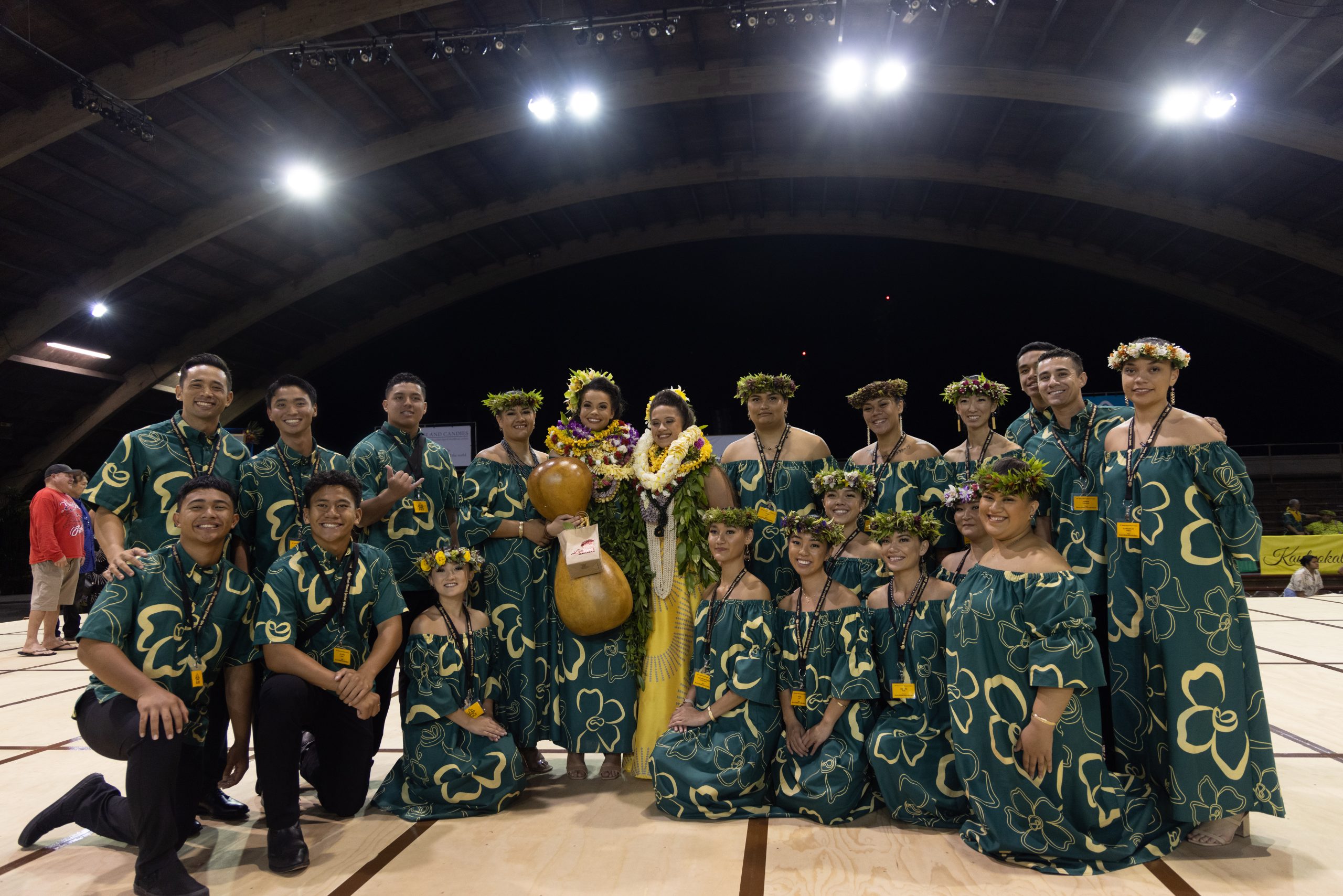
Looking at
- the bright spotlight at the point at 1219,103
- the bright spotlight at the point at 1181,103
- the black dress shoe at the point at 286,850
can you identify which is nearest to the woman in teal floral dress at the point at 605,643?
the black dress shoe at the point at 286,850

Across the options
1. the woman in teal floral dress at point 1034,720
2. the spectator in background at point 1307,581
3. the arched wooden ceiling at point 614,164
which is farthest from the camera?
the spectator in background at point 1307,581

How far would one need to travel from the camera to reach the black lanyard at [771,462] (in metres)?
3.85

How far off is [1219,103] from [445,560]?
1090 centimetres

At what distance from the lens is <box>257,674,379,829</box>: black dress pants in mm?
2887

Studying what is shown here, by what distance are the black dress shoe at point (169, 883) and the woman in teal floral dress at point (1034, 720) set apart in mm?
2541

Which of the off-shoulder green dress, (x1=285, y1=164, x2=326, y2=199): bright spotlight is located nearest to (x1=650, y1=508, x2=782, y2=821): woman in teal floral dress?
the off-shoulder green dress

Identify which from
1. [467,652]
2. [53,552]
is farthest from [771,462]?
[53,552]

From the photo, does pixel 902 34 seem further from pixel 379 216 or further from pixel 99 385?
pixel 99 385

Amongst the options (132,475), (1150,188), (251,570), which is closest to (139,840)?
(251,570)

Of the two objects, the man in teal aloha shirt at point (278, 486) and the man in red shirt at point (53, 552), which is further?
the man in red shirt at point (53, 552)

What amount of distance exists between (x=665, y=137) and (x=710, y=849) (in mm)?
11756

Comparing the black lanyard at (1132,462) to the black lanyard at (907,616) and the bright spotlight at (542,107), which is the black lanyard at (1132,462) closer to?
the black lanyard at (907,616)

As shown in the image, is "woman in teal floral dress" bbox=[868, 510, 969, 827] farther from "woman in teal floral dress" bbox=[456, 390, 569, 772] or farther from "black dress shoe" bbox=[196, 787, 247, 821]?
"black dress shoe" bbox=[196, 787, 247, 821]

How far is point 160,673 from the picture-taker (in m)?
2.74
